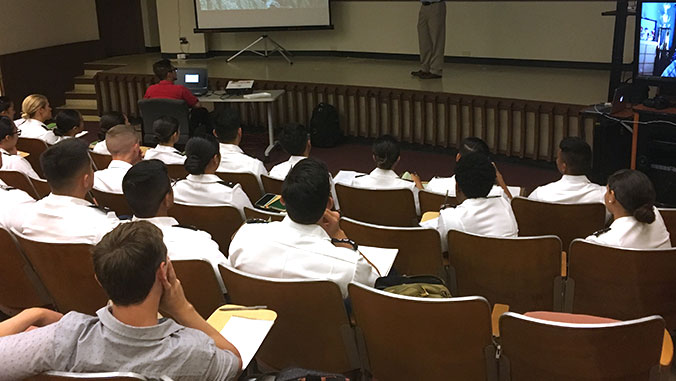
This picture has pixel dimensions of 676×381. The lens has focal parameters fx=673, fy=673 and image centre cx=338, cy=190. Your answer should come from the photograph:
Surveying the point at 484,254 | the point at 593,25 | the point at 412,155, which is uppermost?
the point at 593,25

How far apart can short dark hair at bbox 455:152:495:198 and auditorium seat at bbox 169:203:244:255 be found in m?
1.08

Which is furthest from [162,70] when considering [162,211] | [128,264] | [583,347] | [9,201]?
[583,347]

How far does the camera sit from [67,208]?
2941mm

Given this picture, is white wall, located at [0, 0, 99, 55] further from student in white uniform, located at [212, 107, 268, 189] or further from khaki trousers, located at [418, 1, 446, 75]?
student in white uniform, located at [212, 107, 268, 189]

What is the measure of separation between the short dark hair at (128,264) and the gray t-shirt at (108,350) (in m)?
0.07

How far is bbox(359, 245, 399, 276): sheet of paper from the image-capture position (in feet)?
8.18

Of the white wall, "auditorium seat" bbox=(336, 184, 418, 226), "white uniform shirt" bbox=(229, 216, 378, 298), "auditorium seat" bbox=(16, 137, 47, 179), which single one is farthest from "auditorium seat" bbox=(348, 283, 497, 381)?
the white wall

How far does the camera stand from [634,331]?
190cm

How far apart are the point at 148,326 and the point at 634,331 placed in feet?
4.38

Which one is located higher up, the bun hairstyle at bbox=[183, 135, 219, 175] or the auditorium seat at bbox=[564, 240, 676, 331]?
the bun hairstyle at bbox=[183, 135, 219, 175]

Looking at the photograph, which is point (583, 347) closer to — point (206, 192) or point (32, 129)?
point (206, 192)

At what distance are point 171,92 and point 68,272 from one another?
425 cm

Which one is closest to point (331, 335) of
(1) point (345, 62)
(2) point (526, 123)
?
(2) point (526, 123)

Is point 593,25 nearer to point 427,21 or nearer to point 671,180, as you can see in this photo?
point 427,21
